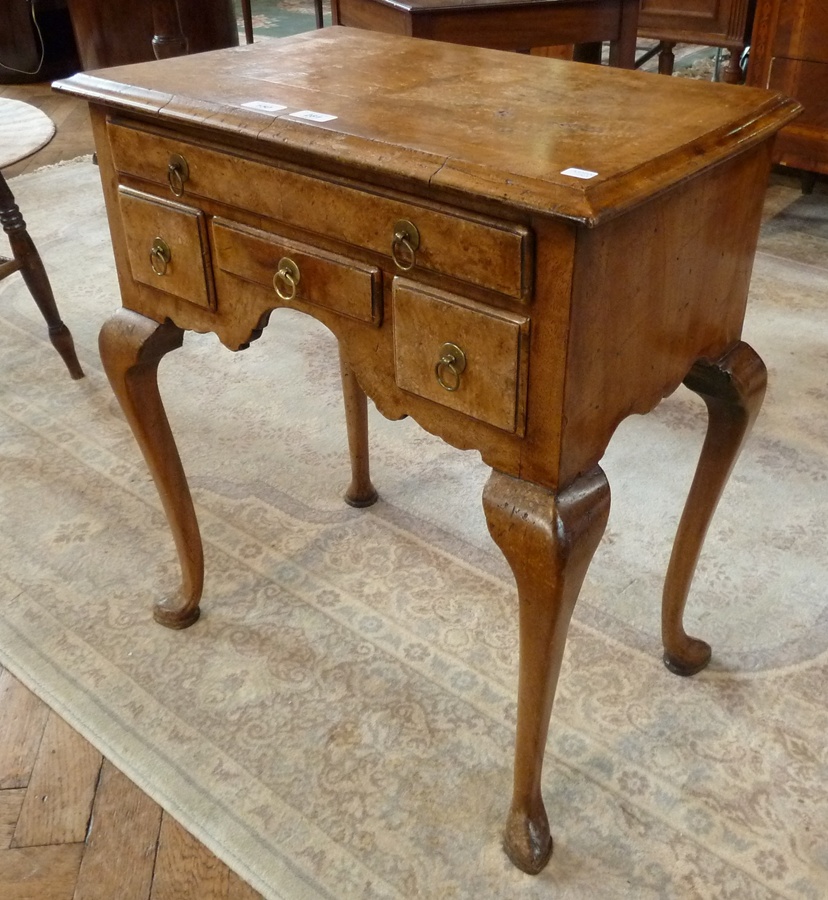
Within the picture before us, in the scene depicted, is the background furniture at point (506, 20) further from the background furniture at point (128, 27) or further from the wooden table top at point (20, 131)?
the background furniture at point (128, 27)

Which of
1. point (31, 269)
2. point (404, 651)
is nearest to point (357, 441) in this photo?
point (404, 651)

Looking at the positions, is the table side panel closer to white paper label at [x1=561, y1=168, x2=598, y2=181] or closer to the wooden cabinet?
white paper label at [x1=561, y1=168, x2=598, y2=181]

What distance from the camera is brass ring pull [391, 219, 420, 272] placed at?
83 cm

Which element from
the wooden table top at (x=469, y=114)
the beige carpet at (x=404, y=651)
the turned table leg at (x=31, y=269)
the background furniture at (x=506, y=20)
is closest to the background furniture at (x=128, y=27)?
the background furniture at (x=506, y=20)

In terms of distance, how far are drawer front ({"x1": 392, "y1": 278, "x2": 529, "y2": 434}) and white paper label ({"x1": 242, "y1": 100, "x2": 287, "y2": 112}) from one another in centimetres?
22

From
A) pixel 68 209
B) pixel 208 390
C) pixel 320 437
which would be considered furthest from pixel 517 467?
pixel 68 209

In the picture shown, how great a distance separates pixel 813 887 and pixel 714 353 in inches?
23.4

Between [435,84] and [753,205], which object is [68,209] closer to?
[435,84]

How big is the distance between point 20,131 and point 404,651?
119 cm

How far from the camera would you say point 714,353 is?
103 centimetres

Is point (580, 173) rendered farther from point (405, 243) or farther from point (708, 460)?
point (708, 460)

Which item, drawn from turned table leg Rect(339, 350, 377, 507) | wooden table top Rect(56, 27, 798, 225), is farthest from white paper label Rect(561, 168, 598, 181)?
turned table leg Rect(339, 350, 377, 507)

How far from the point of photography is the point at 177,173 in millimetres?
1022

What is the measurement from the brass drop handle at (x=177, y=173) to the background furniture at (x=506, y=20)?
1030 millimetres
